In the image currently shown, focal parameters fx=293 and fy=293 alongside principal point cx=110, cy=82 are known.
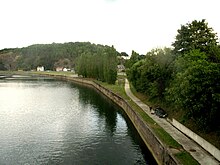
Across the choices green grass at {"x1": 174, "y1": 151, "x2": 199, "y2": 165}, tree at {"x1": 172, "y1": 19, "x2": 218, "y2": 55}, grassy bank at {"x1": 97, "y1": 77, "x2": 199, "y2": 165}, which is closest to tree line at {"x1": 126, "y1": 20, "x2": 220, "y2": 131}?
tree at {"x1": 172, "y1": 19, "x2": 218, "y2": 55}

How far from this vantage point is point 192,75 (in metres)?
25.8

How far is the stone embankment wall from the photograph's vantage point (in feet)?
76.6

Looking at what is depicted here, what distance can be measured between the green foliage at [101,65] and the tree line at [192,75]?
115ft

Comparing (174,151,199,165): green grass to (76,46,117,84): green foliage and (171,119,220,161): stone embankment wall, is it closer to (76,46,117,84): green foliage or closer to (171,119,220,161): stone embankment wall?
(171,119,220,161): stone embankment wall

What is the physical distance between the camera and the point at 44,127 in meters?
41.8

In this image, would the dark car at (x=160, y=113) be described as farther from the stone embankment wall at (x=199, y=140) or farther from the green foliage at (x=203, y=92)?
the green foliage at (x=203, y=92)

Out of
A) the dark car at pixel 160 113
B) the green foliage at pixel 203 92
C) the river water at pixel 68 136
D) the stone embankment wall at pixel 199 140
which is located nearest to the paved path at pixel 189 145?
the stone embankment wall at pixel 199 140

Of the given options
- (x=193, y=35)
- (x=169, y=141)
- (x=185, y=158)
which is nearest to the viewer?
(x=185, y=158)

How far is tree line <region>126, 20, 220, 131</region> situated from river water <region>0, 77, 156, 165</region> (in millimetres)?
6692

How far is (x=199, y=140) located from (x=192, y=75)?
6.08 m

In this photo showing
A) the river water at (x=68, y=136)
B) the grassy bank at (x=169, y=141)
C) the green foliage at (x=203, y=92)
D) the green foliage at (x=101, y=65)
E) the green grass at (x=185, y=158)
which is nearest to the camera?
the green grass at (x=185, y=158)

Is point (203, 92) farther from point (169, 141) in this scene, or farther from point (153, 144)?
point (153, 144)

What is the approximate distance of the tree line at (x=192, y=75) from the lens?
25.0 meters

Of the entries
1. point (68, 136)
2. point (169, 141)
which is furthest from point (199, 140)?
point (68, 136)
